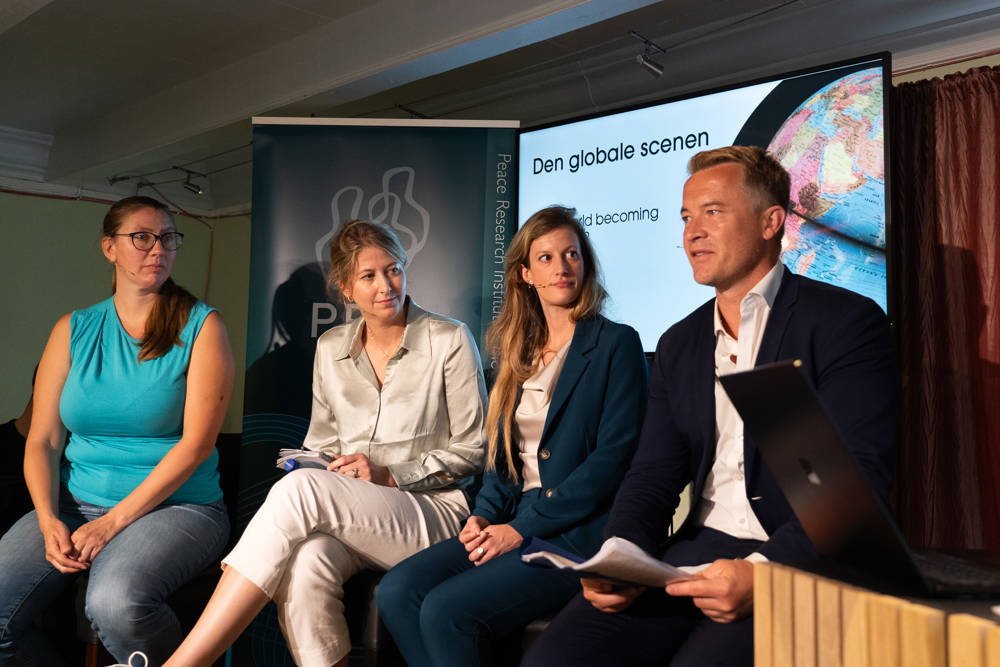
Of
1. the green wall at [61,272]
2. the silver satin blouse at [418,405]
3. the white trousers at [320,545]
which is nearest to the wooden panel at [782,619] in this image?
the white trousers at [320,545]

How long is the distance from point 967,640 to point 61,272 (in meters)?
6.57

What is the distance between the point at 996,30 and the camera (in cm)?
313

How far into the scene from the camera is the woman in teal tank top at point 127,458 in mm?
2309

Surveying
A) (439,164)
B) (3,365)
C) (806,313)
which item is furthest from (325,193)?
(3,365)

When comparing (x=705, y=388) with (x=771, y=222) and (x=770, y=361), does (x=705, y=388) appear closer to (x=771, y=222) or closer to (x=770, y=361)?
(x=770, y=361)

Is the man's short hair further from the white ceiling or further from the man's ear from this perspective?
the white ceiling

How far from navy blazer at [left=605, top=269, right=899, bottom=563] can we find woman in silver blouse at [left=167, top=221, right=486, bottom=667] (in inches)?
27.0

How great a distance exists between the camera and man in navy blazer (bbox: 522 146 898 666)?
1538 mm

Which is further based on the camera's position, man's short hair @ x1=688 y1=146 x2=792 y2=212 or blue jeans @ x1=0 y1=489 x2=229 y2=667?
blue jeans @ x1=0 y1=489 x2=229 y2=667

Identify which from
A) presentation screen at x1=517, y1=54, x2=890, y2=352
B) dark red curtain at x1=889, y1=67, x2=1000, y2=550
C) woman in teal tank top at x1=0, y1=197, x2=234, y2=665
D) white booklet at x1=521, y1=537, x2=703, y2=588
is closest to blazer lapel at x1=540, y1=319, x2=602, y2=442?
presentation screen at x1=517, y1=54, x2=890, y2=352

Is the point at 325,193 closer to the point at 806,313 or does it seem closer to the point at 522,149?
the point at 522,149

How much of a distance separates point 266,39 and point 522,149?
60.3 inches

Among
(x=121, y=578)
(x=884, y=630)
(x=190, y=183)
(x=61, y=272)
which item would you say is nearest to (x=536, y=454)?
(x=121, y=578)

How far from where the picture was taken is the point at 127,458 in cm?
258
